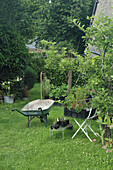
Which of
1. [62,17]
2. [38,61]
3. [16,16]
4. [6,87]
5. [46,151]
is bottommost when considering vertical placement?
[38,61]

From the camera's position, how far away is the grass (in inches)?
174

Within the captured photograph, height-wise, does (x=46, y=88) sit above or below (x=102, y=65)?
below

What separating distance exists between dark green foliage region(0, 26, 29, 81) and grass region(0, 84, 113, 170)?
452cm

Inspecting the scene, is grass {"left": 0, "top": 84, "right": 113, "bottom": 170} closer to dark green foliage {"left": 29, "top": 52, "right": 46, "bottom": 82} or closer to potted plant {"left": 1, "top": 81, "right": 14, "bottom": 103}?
potted plant {"left": 1, "top": 81, "right": 14, "bottom": 103}

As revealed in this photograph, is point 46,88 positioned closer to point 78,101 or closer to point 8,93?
point 8,93

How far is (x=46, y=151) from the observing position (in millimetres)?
5066

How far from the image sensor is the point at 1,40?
Answer: 10570 millimetres

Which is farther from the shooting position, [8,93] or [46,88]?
[46,88]

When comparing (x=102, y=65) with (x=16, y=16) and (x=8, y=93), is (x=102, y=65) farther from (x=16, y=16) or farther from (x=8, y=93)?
(x=16, y=16)

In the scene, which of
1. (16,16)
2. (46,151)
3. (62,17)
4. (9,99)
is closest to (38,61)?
(62,17)

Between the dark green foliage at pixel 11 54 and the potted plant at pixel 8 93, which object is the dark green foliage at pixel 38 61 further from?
the potted plant at pixel 8 93

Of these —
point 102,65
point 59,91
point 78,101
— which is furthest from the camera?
point 59,91

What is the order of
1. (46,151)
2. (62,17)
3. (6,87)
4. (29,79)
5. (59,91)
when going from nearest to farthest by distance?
1. (46,151)
2. (59,91)
3. (6,87)
4. (29,79)
5. (62,17)

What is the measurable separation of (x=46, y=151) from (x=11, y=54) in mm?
7003
